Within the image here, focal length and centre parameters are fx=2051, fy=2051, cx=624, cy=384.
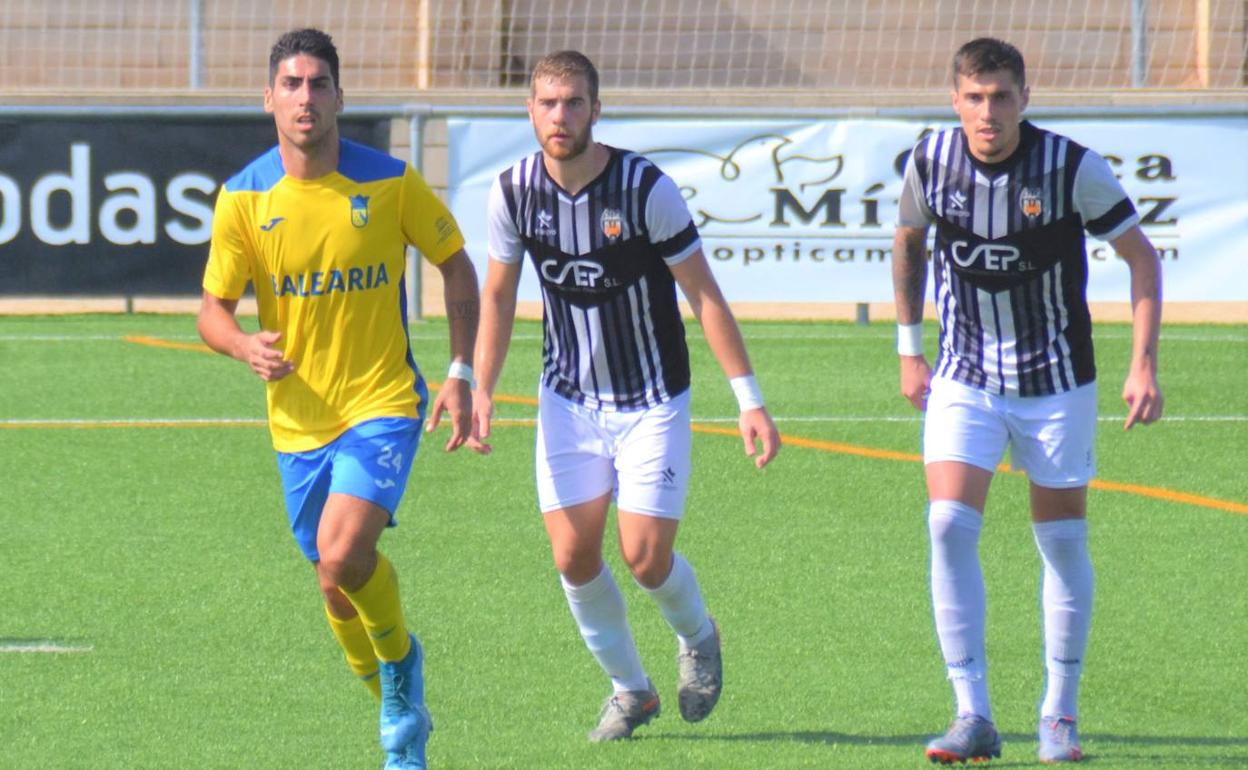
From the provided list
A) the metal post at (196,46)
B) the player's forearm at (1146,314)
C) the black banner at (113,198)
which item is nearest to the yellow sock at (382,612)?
the player's forearm at (1146,314)

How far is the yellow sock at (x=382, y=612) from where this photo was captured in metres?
5.33

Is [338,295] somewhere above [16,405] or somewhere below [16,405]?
above

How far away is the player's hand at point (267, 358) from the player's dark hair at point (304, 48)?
2.44 ft

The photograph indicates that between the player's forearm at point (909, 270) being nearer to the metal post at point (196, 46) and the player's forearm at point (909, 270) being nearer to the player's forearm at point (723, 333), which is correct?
the player's forearm at point (723, 333)

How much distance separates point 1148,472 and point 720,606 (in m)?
3.41

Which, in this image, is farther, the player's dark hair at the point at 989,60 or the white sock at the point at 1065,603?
the white sock at the point at 1065,603

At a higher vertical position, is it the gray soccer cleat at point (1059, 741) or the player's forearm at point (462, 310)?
the player's forearm at point (462, 310)

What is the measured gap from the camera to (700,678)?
19.0ft

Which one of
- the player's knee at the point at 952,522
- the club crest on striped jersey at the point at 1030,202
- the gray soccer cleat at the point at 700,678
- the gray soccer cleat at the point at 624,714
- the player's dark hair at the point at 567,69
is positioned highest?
the player's dark hair at the point at 567,69

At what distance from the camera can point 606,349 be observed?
5.68m

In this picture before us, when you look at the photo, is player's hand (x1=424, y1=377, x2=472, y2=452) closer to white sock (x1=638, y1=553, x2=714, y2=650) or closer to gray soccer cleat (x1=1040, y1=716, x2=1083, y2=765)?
Answer: white sock (x1=638, y1=553, x2=714, y2=650)

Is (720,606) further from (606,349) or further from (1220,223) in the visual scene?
(1220,223)

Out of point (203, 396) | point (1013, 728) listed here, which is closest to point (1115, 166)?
point (203, 396)

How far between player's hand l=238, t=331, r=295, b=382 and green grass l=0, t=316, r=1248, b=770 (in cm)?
105
